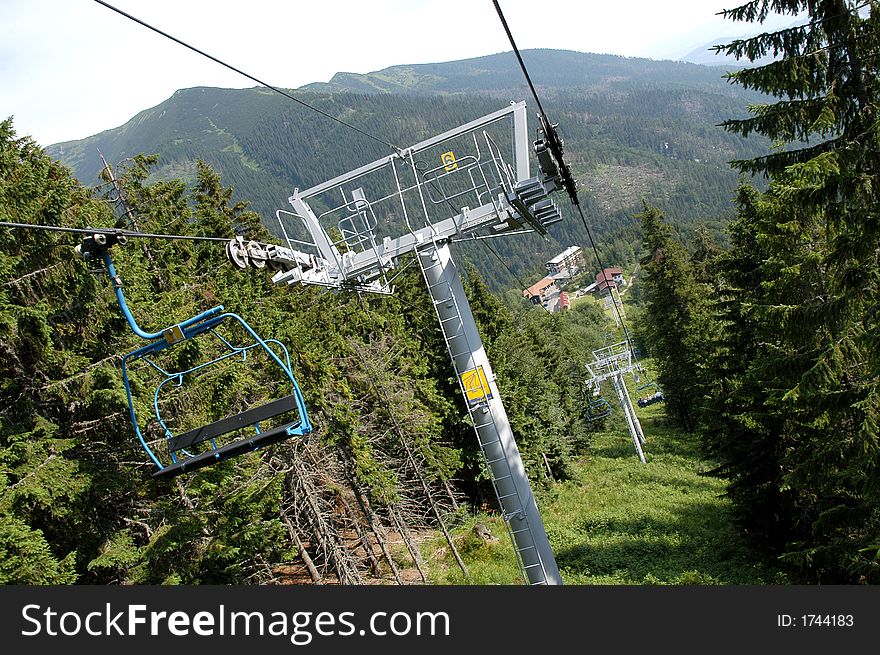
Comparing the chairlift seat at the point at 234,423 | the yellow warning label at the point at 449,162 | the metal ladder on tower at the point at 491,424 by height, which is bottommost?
the metal ladder on tower at the point at 491,424

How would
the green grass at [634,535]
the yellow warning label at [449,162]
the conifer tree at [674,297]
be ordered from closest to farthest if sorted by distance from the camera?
the yellow warning label at [449,162] < the green grass at [634,535] < the conifer tree at [674,297]

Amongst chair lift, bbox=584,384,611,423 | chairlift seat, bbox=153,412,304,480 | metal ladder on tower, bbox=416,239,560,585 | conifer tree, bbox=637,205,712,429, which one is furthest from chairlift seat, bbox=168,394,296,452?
chair lift, bbox=584,384,611,423

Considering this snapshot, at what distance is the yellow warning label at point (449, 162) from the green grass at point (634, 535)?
33.0ft

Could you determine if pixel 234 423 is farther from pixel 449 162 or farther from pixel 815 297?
pixel 815 297

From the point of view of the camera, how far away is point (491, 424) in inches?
426

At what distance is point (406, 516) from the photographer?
24.7 metres

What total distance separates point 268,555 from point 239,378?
235 inches

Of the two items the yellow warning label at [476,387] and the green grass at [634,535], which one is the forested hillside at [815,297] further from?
the yellow warning label at [476,387]

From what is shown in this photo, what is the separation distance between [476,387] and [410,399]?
14250 mm

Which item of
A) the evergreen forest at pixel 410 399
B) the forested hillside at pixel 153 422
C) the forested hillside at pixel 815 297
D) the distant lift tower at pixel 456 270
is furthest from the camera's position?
the forested hillside at pixel 153 422

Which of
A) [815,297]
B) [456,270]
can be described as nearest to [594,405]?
[815,297]

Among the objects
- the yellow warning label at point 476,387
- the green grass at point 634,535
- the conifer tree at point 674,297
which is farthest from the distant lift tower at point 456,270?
the conifer tree at point 674,297

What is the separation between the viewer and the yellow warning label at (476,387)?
10.7 metres

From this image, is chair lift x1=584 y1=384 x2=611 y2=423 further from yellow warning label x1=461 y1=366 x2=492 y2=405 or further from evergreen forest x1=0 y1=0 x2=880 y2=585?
yellow warning label x1=461 y1=366 x2=492 y2=405
